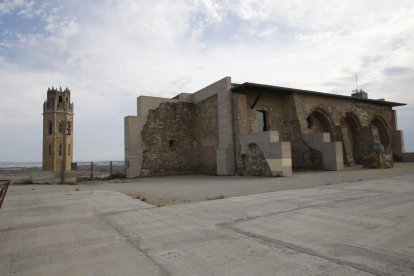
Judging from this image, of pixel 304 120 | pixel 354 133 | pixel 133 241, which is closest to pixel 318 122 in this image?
pixel 304 120

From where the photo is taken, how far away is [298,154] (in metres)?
20.3

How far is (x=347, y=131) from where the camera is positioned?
23000 mm

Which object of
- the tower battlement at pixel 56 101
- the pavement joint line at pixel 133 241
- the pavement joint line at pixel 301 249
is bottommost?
the pavement joint line at pixel 133 241

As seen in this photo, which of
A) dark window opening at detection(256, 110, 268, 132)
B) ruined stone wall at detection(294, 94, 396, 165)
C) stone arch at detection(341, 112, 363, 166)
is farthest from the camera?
stone arch at detection(341, 112, 363, 166)

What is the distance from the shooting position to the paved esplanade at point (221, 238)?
3.18 metres

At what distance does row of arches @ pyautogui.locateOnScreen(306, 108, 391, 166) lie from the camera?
2230cm

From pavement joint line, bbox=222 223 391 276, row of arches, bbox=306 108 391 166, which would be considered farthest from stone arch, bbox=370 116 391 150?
pavement joint line, bbox=222 223 391 276

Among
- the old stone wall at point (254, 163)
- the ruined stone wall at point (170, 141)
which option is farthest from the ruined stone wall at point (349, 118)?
the ruined stone wall at point (170, 141)

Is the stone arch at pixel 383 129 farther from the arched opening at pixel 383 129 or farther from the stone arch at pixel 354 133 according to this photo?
the stone arch at pixel 354 133

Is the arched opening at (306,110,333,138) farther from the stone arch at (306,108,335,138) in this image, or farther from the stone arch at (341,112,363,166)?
the stone arch at (341,112,363,166)

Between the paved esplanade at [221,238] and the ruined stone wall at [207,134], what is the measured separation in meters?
12.8

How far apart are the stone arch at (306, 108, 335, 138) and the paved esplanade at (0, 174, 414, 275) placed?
631 inches

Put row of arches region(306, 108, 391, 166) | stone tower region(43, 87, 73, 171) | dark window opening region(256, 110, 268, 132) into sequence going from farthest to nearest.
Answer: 1. stone tower region(43, 87, 73, 171)
2. row of arches region(306, 108, 391, 166)
3. dark window opening region(256, 110, 268, 132)

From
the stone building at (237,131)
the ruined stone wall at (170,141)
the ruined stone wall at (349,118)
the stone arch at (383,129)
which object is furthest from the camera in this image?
the stone arch at (383,129)
